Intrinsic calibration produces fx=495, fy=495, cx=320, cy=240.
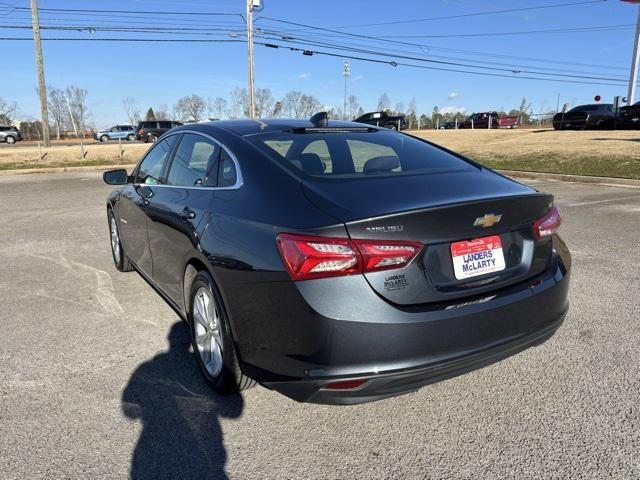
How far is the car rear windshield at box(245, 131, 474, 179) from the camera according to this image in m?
2.85

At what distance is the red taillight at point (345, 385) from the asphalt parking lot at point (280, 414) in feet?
1.38

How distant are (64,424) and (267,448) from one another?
44.3 inches

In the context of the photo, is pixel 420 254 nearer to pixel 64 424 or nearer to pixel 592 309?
pixel 64 424

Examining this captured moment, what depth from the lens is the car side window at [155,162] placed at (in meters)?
4.01

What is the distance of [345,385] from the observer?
2.17m

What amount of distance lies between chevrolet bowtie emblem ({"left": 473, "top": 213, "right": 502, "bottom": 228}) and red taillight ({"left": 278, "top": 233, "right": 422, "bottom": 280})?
0.37 metres

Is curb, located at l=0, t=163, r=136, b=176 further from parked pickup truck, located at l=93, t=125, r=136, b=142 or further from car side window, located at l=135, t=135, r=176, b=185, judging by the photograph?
parked pickup truck, located at l=93, t=125, r=136, b=142

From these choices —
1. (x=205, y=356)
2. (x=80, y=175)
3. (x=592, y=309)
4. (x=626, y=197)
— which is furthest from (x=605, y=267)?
(x=80, y=175)

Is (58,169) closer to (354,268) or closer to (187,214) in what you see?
(187,214)

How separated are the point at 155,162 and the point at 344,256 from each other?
269 centimetres

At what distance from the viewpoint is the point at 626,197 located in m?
10.0

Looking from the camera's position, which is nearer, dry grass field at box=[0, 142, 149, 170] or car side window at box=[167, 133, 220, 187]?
car side window at box=[167, 133, 220, 187]

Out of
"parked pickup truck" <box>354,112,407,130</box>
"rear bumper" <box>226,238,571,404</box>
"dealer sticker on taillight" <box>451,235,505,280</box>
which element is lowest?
"rear bumper" <box>226,238,571,404</box>

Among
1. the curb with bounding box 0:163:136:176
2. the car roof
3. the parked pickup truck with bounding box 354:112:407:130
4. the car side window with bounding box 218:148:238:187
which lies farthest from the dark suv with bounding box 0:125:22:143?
the car side window with bounding box 218:148:238:187
